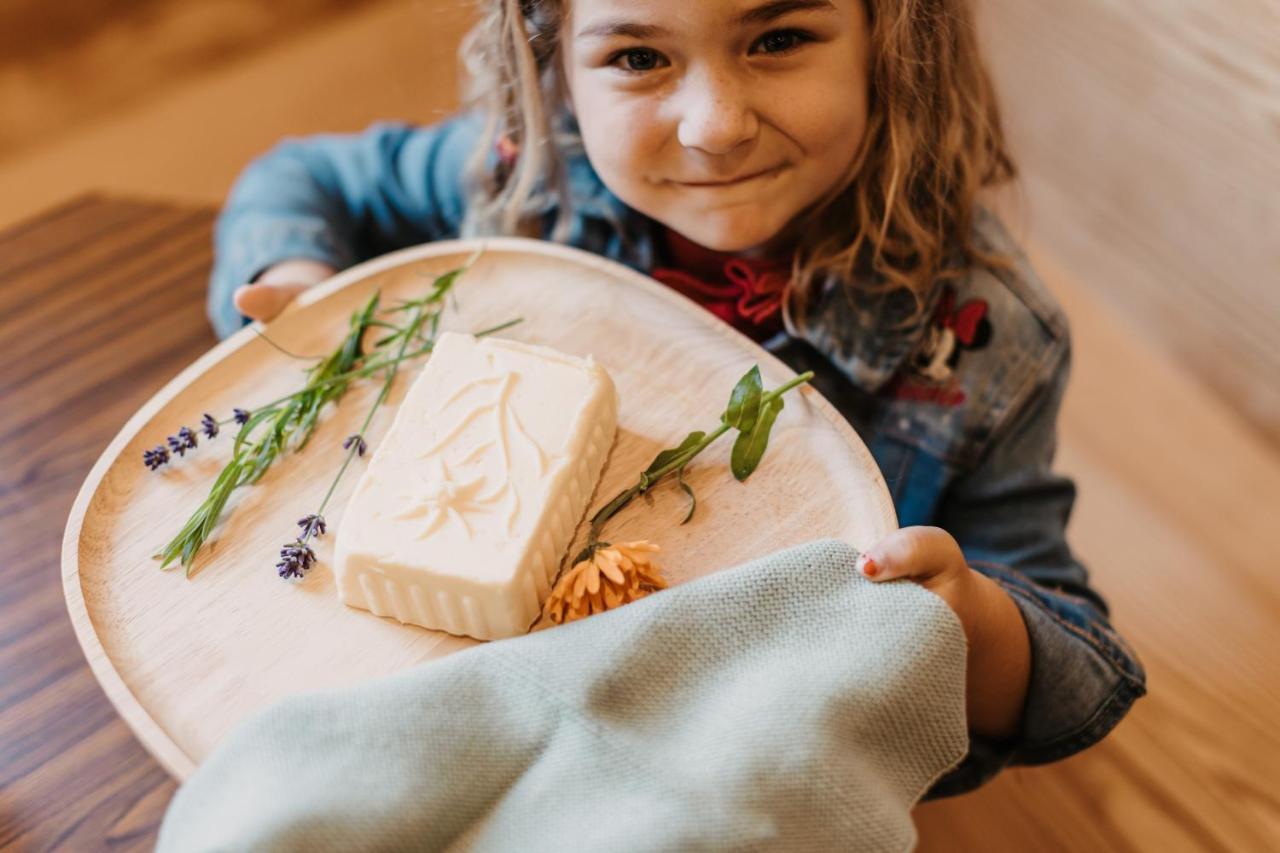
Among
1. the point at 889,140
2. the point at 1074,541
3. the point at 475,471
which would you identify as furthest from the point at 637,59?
the point at 1074,541

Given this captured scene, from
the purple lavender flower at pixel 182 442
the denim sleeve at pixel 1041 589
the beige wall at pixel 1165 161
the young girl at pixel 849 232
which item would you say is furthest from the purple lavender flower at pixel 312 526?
the beige wall at pixel 1165 161

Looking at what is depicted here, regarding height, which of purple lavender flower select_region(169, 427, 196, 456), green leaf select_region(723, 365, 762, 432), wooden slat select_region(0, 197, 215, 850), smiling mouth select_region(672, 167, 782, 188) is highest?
smiling mouth select_region(672, 167, 782, 188)

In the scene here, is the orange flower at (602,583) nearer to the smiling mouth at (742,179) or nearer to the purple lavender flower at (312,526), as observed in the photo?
the purple lavender flower at (312,526)

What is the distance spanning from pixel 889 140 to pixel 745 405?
0.28 meters

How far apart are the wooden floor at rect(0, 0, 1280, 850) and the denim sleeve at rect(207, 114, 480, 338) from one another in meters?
0.09

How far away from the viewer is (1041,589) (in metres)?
0.84

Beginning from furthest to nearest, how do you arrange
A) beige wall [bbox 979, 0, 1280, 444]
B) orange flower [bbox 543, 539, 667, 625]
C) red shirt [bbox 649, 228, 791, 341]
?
1. beige wall [bbox 979, 0, 1280, 444]
2. red shirt [bbox 649, 228, 791, 341]
3. orange flower [bbox 543, 539, 667, 625]

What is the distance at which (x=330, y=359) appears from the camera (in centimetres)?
77

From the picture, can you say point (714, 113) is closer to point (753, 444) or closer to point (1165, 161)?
point (753, 444)

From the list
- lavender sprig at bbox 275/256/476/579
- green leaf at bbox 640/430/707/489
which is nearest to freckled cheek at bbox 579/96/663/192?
lavender sprig at bbox 275/256/476/579

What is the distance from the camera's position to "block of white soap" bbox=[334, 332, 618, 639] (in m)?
0.61

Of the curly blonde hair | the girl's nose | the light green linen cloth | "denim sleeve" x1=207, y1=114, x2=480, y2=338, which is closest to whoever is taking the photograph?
the light green linen cloth

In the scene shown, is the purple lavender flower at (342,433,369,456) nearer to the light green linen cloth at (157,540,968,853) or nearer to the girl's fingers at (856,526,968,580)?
the light green linen cloth at (157,540,968,853)

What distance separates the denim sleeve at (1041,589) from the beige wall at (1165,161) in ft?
1.60
